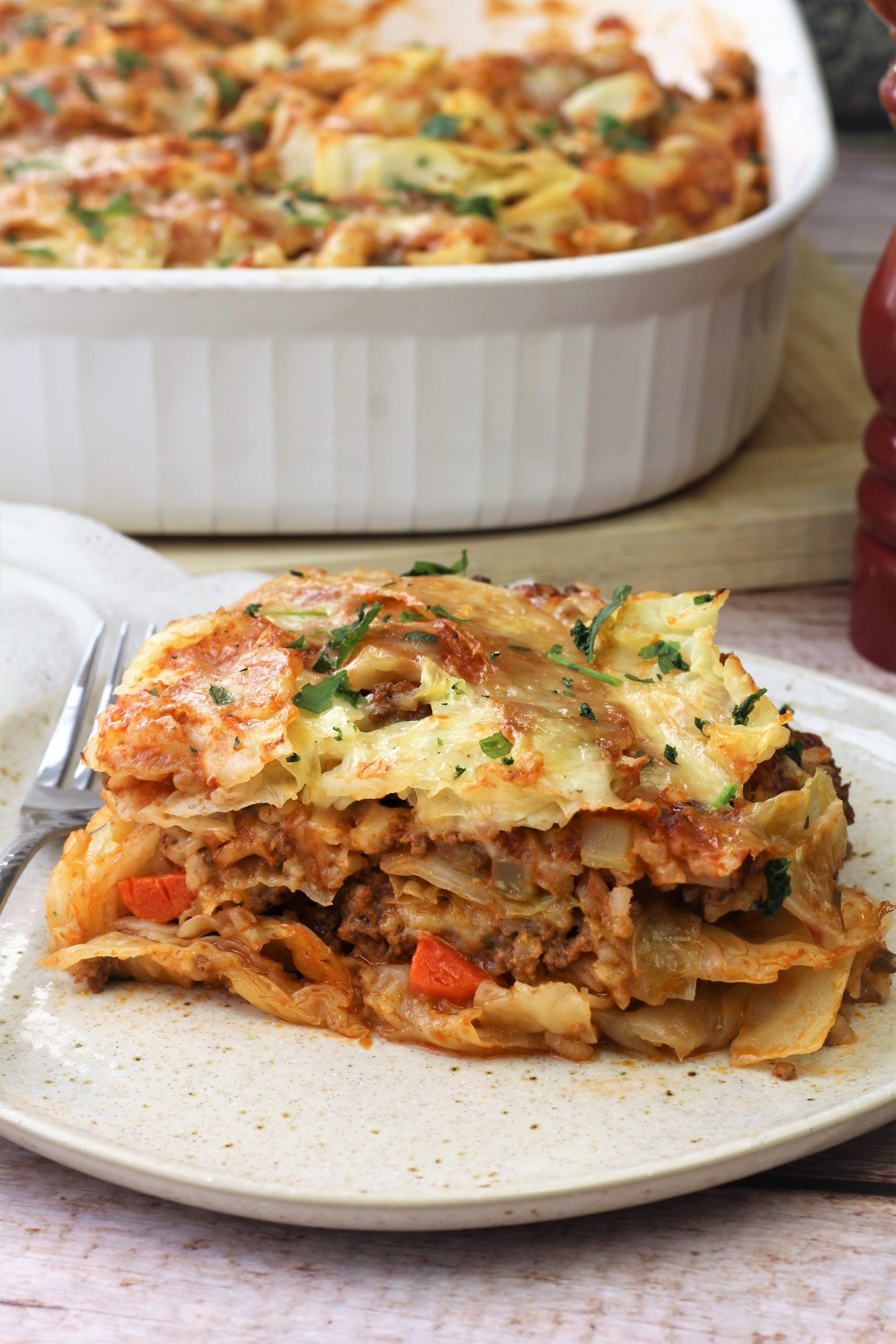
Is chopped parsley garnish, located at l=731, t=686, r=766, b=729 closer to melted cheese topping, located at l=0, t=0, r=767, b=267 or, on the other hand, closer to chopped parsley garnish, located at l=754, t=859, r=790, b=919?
chopped parsley garnish, located at l=754, t=859, r=790, b=919

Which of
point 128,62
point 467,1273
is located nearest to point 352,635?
point 467,1273

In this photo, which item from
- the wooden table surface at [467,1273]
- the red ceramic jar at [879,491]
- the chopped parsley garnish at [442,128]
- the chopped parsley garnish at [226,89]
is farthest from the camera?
the chopped parsley garnish at [226,89]

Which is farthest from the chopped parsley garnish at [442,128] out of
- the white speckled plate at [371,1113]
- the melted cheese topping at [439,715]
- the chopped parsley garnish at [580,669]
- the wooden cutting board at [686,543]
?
the white speckled plate at [371,1113]

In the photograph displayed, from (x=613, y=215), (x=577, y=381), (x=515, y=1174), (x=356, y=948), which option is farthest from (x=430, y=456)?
(x=515, y=1174)

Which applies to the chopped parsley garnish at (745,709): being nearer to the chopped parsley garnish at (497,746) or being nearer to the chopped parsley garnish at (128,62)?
the chopped parsley garnish at (497,746)

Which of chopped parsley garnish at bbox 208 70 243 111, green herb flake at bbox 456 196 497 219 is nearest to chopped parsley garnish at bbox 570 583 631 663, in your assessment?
green herb flake at bbox 456 196 497 219

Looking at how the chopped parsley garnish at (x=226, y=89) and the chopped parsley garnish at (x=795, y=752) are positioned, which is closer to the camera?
the chopped parsley garnish at (x=795, y=752)
